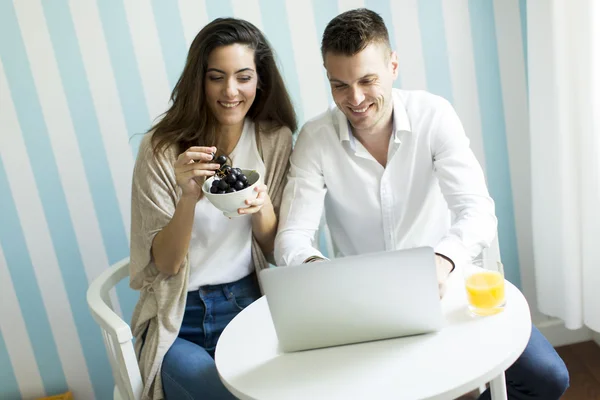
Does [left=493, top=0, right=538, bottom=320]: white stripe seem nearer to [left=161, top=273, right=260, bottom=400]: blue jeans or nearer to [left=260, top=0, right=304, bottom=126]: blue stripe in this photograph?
[left=260, top=0, right=304, bottom=126]: blue stripe

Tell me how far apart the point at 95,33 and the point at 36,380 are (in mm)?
1252

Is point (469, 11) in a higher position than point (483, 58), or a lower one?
higher

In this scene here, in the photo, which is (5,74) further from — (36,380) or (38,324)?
(36,380)

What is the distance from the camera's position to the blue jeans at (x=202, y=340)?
Result: 1.63m

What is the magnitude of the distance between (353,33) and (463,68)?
72 centimetres

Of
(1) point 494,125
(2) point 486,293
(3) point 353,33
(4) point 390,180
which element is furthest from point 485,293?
(1) point 494,125

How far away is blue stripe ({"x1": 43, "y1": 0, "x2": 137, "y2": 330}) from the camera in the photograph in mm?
2061

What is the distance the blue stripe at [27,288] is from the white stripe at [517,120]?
1553 millimetres

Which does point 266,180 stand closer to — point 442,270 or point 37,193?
point 442,270

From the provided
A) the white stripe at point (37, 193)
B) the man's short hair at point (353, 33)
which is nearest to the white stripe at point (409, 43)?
the man's short hair at point (353, 33)

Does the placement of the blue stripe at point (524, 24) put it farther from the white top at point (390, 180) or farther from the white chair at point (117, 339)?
the white chair at point (117, 339)

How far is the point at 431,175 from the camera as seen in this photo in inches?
71.1

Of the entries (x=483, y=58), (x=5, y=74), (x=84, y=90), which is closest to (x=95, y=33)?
(x=84, y=90)

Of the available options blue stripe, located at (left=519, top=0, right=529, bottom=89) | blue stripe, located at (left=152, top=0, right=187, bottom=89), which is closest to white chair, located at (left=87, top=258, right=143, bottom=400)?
blue stripe, located at (left=152, top=0, right=187, bottom=89)
